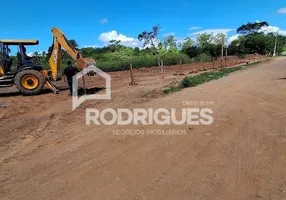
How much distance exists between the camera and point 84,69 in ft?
45.2

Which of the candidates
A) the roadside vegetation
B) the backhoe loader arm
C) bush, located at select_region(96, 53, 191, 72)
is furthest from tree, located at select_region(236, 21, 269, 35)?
the backhoe loader arm

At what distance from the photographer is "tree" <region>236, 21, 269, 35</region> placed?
9231 centimetres

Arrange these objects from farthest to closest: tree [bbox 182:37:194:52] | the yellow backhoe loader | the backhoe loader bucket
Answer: tree [bbox 182:37:194:52]
the yellow backhoe loader
the backhoe loader bucket

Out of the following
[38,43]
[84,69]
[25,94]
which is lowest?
[25,94]

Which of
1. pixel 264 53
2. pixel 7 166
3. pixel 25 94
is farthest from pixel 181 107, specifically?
pixel 264 53

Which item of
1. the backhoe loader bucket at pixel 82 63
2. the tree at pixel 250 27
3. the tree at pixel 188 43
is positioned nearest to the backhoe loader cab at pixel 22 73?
the backhoe loader bucket at pixel 82 63

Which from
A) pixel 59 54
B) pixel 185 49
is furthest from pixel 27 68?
pixel 185 49

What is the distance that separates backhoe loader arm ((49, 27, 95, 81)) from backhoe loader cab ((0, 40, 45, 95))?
0.67m

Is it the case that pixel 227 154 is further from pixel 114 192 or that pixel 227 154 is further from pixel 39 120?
pixel 39 120

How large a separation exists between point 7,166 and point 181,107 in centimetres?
514

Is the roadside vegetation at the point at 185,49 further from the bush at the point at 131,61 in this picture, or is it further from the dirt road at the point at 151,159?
the dirt road at the point at 151,159

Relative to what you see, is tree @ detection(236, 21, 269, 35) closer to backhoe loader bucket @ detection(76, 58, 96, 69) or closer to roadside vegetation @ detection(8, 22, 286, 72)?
roadside vegetation @ detection(8, 22, 286, 72)

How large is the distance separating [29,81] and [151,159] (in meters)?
10.9

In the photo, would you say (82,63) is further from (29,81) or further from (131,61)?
(131,61)
